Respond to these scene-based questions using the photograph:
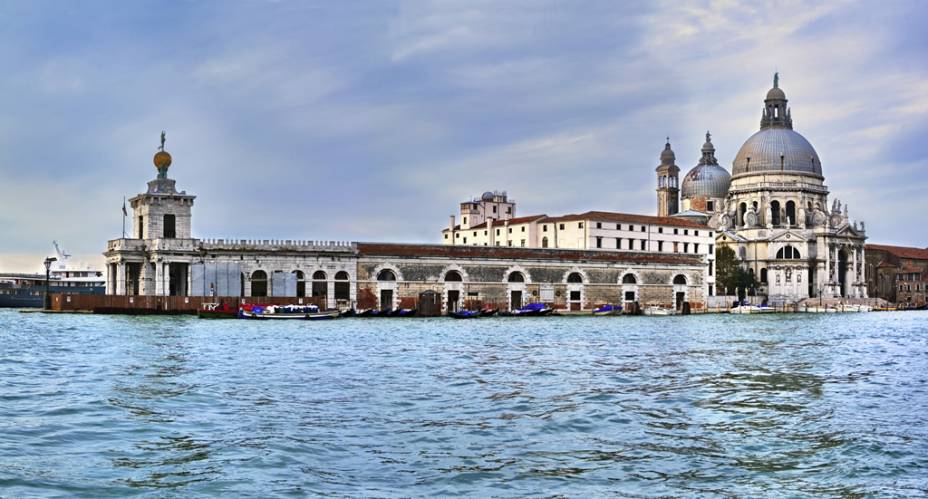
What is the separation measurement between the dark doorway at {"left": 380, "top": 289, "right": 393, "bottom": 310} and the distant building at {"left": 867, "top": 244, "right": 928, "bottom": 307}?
61032 millimetres

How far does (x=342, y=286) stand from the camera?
5284cm

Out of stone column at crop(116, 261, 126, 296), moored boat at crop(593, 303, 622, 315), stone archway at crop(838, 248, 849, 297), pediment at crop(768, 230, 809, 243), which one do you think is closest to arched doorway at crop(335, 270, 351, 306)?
stone column at crop(116, 261, 126, 296)

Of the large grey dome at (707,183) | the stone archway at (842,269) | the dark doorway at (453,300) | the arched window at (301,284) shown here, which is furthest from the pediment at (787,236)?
the arched window at (301,284)

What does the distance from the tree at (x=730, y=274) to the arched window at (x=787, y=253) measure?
453cm

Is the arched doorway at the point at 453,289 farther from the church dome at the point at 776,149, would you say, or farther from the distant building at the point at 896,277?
the distant building at the point at 896,277

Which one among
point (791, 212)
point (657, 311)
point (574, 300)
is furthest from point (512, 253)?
point (791, 212)

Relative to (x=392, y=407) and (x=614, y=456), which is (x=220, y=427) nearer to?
(x=392, y=407)

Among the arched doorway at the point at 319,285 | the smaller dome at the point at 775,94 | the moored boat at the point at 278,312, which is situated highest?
the smaller dome at the point at 775,94

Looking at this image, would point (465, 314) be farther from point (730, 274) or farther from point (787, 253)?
point (787, 253)

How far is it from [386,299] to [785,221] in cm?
4756

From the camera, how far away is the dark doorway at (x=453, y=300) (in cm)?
5525

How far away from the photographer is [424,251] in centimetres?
5450

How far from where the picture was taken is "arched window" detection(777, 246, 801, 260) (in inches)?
3383

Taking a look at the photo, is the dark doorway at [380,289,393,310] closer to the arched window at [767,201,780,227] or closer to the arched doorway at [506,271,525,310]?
the arched doorway at [506,271,525,310]
